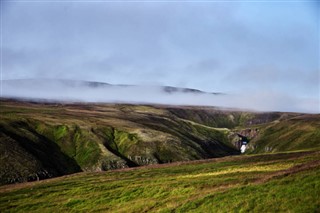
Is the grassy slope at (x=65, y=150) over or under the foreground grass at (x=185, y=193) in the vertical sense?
under

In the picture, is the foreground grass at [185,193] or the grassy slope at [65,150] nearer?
the foreground grass at [185,193]

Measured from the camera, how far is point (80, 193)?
6072 centimetres

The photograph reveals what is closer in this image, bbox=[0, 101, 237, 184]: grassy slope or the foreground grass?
the foreground grass

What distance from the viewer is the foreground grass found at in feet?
114

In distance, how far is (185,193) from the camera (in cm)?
4894

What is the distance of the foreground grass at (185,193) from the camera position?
34656mm

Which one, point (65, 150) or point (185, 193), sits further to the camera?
point (65, 150)

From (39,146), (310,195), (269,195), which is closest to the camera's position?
(310,195)

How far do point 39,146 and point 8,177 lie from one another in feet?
131

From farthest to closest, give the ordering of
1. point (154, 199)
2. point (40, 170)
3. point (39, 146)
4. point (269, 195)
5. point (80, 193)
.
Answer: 1. point (39, 146)
2. point (40, 170)
3. point (80, 193)
4. point (154, 199)
5. point (269, 195)

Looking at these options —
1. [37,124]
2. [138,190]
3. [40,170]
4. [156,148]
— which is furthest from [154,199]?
[37,124]

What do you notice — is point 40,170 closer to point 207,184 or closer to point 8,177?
point 8,177

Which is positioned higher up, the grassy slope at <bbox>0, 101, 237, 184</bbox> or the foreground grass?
the foreground grass

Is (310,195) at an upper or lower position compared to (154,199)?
upper
